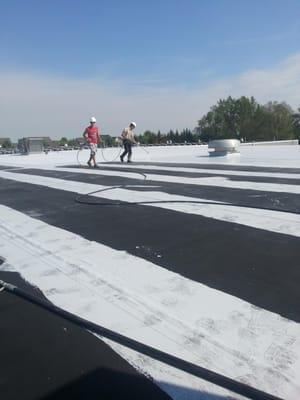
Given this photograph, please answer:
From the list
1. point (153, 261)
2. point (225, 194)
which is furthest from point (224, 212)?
point (153, 261)

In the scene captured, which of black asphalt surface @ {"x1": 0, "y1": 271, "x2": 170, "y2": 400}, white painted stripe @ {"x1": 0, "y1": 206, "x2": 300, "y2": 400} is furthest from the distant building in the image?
black asphalt surface @ {"x1": 0, "y1": 271, "x2": 170, "y2": 400}

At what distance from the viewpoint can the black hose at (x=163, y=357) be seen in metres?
1.92

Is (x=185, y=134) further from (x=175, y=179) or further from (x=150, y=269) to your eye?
(x=150, y=269)

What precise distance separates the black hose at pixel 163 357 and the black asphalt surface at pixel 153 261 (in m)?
0.06

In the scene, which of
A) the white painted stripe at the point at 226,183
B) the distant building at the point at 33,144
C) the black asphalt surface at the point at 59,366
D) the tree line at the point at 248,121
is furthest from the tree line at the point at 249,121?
the black asphalt surface at the point at 59,366

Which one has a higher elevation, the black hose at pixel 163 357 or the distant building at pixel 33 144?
the distant building at pixel 33 144

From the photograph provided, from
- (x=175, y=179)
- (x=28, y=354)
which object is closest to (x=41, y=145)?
(x=175, y=179)

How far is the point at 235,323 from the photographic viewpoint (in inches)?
101

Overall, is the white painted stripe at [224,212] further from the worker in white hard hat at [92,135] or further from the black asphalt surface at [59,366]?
the worker in white hard hat at [92,135]

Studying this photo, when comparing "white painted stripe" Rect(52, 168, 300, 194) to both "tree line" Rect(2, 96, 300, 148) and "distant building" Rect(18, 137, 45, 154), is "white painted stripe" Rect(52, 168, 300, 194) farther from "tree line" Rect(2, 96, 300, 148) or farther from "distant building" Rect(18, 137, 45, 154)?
"tree line" Rect(2, 96, 300, 148)

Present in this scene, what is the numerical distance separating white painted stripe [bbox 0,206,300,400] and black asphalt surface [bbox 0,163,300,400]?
0.44ft

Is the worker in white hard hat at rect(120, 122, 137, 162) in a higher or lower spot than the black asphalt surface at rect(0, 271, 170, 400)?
higher

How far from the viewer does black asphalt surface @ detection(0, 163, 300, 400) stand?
7.11ft

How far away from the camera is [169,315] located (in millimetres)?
2719
